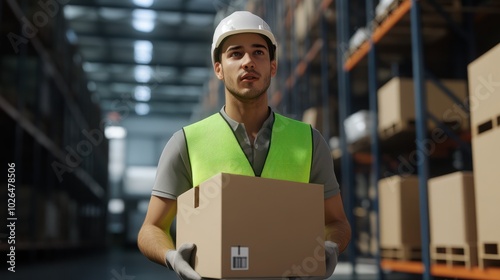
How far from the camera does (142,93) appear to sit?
115 ft

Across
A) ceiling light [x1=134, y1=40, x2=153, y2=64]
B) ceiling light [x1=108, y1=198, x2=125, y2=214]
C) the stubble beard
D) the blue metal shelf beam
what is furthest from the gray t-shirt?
ceiling light [x1=108, y1=198, x2=125, y2=214]

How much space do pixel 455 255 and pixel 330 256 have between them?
151 inches

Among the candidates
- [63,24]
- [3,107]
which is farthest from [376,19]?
[63,24]

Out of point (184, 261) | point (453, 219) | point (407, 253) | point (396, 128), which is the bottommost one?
point (407, 253)

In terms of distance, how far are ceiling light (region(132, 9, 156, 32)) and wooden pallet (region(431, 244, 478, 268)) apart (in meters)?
17.6

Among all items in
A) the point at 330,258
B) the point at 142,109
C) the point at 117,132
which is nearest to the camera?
the point at 330,258

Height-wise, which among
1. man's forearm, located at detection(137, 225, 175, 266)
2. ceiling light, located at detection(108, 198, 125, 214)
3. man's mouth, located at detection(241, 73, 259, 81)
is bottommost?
man's forearm, located at detection(137, 225, 175, 266)

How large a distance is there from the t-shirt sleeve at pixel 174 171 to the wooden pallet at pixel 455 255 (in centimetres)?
365

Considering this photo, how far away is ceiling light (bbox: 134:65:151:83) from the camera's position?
2948cm

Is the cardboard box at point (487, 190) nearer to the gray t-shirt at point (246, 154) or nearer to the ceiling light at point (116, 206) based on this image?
the gray t-shirt at point (246, 154)

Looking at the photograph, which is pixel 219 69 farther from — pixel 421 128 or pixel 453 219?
pixel 421 128

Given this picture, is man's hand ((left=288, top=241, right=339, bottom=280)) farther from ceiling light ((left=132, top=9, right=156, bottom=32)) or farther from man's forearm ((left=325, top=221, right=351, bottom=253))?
ceiling light ((left=132, top=9, right=156, bottom=32))

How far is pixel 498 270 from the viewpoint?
14.9 feet

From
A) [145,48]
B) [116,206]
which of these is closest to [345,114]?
[145,48]
